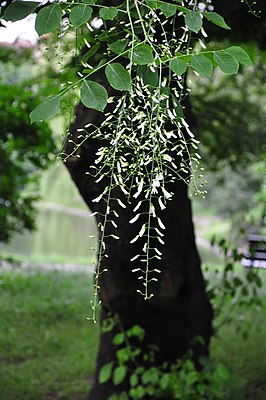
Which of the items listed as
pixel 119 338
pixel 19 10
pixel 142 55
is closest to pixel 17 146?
pixel 119 338

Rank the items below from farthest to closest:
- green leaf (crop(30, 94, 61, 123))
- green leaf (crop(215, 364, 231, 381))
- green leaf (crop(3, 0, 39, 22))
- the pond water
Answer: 1. the pond water
2. green leaf (crop(215, 364, 231, 381))
3. green leaf (crop(3, 0, 39, 22))
4. green leaf (crop(30, 94, 61, 123))

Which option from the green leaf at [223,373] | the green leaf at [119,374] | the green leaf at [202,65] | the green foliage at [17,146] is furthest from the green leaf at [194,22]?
the green foliage at [17,146]

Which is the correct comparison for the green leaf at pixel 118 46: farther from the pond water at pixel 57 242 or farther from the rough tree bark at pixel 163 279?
the pond water at pixel 57 242

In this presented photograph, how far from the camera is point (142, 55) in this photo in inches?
48.2

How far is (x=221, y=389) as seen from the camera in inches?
110

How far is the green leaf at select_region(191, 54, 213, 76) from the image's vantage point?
1230 mm

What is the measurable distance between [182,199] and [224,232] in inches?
759

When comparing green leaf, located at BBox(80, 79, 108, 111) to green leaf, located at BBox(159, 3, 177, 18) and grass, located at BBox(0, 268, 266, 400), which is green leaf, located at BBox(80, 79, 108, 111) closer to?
green leaf, located at BBox(159, 3, 177, 18)

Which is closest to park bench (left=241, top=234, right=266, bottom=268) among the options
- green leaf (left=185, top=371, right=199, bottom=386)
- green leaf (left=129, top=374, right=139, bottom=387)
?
green leaf (left=185, top=371, right=199, bottom=386)

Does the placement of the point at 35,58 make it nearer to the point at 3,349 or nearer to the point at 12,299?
the point at 12,299

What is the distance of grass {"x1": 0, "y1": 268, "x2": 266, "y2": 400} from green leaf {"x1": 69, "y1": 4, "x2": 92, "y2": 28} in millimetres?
2088

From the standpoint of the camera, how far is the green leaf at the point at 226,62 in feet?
4.02

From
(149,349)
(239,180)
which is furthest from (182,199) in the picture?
(239,180)

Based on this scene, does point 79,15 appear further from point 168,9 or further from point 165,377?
point 165,377
